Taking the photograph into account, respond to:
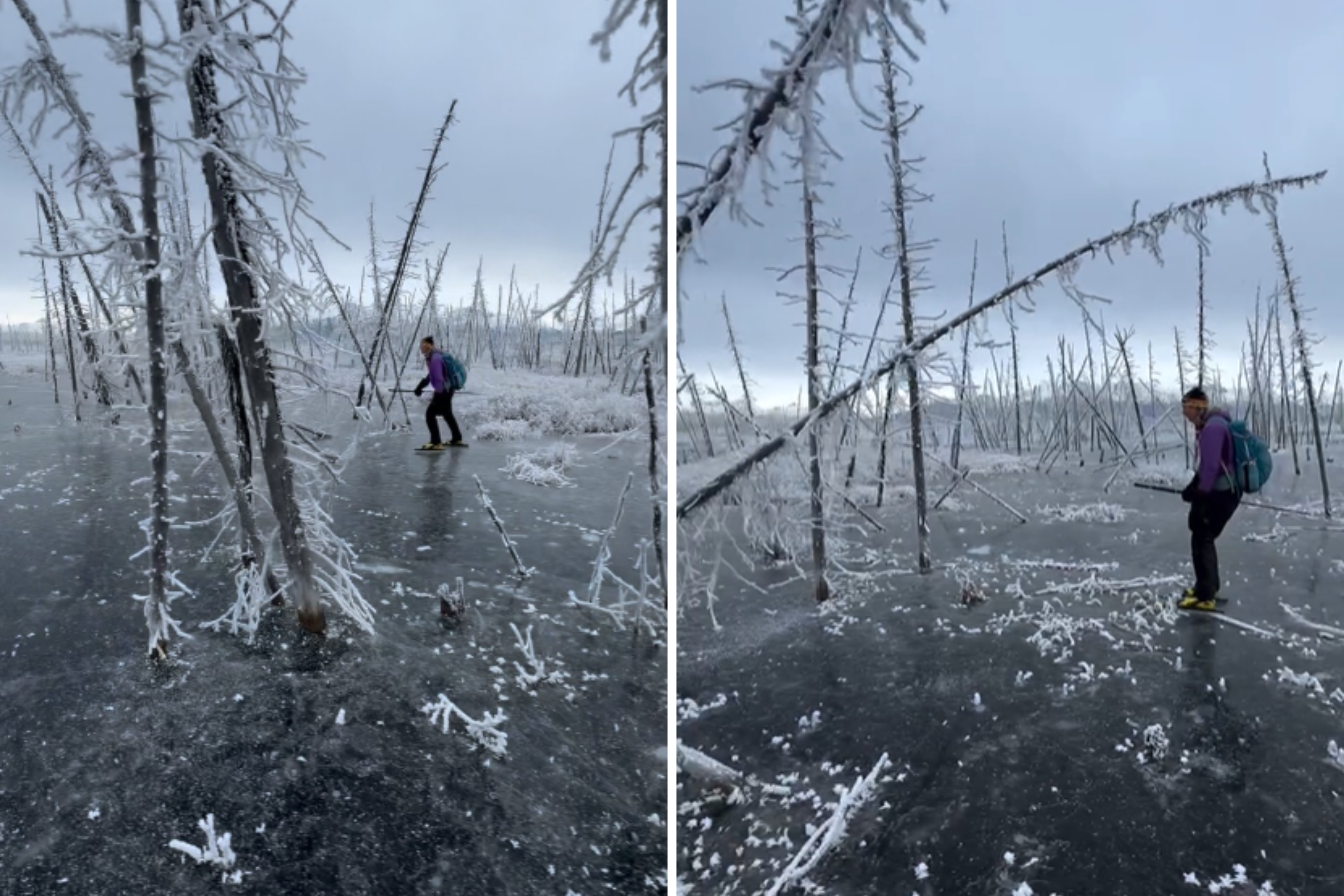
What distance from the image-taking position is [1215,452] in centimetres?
226

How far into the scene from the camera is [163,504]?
186 centimetres

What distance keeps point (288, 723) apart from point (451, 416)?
3.29 metres

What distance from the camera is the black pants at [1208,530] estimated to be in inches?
89.4

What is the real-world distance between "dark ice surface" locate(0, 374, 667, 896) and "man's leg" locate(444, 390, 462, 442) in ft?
6.62

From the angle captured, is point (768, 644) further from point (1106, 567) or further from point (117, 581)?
point (117, 581)

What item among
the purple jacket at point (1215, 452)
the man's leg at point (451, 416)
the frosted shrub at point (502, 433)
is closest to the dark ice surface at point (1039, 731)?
the purple jacket at point (1215, 452)

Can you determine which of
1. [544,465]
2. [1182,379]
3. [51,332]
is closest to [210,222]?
[51,332]

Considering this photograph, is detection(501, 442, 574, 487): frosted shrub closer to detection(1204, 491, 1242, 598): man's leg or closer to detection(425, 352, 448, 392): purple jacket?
detection(425, 352, 448, 392): purple jacket

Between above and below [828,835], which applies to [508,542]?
above

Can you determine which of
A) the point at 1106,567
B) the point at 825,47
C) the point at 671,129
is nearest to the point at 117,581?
the point at 671,129

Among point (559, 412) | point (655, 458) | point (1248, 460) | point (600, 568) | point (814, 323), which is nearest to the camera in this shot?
point (655, 458)

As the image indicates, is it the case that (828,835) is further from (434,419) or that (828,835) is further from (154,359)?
(434,419)

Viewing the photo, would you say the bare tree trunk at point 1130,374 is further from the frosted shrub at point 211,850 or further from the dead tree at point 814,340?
the frosted shrub at point 211,850

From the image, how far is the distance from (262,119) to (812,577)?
2.67 meters
